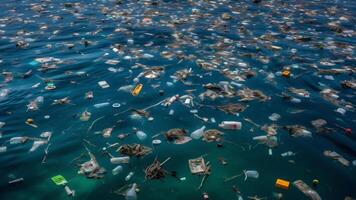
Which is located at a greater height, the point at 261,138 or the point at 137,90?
the point at 261,138

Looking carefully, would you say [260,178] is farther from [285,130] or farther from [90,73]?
[90,73]

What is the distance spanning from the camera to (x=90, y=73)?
32.8 feet

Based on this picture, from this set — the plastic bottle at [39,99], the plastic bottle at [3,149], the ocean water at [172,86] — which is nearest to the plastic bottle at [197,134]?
the ocean water at [172,86]

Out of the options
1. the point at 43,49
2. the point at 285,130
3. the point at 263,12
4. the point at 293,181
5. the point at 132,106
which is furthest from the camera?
the point at 263,12

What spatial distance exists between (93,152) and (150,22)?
846 centimetres

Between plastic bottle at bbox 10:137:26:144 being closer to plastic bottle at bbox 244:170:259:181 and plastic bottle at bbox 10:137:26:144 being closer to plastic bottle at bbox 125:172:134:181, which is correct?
plastic bottle at bbox 125:172:134:181

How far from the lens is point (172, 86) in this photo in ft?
30.7

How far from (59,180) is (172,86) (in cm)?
404

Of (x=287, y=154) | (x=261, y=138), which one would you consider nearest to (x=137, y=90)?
(x=261, y=138)

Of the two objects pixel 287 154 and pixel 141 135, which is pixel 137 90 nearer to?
pixel 141 135

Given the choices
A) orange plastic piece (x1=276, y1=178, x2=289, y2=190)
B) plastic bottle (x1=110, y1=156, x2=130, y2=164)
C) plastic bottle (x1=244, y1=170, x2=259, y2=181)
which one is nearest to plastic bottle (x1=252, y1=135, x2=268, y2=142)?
plastic bottle (x1=244, y1=170, x2=259, y2=181)

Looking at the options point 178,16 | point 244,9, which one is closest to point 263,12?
point 244,9

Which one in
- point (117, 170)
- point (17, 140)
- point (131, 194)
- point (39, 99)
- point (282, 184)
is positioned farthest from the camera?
point (39, 99)

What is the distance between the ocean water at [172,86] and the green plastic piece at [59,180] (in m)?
0.07
